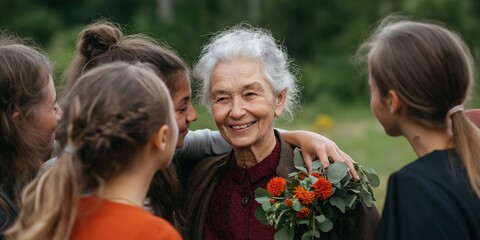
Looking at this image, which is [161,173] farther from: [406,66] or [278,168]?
[406,66]

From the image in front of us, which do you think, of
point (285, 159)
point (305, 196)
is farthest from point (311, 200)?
point (285, 159)

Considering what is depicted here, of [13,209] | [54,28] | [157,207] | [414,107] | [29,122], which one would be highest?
[414,107]

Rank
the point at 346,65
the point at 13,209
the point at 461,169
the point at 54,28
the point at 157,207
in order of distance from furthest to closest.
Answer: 1. the point at 54,28
2. the point at 346,65
3. the point at 157,207
4. the point at 13,209
5. the point at 461,169

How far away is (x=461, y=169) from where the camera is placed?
9.69 feet

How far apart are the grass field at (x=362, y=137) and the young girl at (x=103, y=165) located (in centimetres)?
663

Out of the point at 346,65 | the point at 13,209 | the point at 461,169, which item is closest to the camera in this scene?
the point at 461,169

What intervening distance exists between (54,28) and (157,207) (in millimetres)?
32586

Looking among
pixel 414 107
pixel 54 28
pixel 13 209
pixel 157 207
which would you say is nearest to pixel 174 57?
pixel 157 207

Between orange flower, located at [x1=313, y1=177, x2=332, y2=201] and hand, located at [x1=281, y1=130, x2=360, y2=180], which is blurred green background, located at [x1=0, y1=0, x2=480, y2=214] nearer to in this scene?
hand, located at [x1=281, y1=130, x2=360, y2=180]

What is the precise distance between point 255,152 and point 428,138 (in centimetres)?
117

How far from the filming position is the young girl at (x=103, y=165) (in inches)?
111

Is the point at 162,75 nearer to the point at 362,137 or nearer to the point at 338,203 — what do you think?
the point at 338,203

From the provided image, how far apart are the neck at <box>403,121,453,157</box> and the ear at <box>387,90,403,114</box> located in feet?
0.29

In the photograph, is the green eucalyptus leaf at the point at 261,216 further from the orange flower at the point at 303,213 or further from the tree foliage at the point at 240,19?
the tree foliage at the point at 240,19
